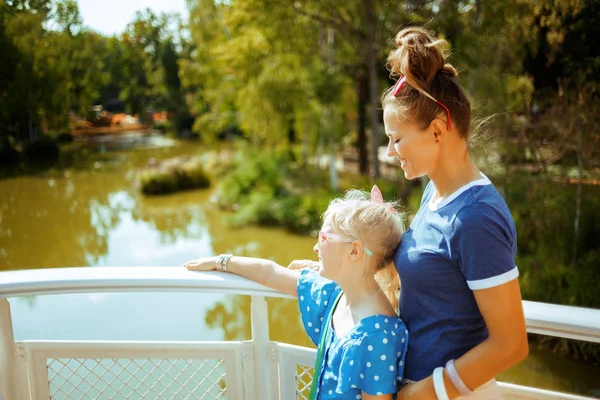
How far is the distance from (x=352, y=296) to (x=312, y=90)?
8426 mm

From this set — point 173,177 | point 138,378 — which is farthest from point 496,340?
point 173,177

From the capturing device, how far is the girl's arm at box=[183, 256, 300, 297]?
1177 millimetres

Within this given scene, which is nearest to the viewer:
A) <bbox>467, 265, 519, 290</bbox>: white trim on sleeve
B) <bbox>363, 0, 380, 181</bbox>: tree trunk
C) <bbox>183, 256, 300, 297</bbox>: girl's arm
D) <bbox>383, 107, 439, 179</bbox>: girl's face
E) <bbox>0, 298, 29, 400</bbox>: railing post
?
<bbox>467, 265, 519, 290</bbox>: white trim on sleeve

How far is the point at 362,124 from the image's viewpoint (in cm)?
1102

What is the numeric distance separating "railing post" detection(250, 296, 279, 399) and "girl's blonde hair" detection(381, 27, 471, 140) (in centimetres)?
56

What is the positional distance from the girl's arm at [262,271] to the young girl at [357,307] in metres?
0.07

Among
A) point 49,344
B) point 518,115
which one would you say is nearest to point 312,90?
point 518,115

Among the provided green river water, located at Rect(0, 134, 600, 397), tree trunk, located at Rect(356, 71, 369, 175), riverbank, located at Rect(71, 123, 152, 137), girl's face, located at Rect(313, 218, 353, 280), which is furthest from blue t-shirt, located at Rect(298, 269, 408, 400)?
tree trunk, located at Rect(356, 71, 369, 175)

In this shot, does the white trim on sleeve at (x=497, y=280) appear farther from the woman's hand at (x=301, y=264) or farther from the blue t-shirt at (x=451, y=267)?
the woman's hand at (x=301, y=264)

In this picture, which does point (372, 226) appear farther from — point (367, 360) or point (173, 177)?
point (173, 177)

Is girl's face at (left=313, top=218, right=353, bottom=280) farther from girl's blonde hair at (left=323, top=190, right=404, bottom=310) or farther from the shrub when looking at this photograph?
the shrub

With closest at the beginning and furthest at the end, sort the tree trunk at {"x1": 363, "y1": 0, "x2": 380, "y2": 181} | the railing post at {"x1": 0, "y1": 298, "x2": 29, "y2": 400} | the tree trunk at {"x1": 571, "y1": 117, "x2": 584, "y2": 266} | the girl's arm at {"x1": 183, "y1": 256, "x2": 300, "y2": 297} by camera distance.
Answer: the girl's arm at {"x1": 183, "y1": 256, "x2": 300, "y2": 297}, the railing post at {"x1": 0, "y1": 298, "x2": 29, "y2": 400}, the tree trunk at {"x1": 571, "y1": 117, "x2": 584, "y2": 266}, the tree trunk at {"x1": 363, "y1": 0, "x2": 380, "y2": 181}

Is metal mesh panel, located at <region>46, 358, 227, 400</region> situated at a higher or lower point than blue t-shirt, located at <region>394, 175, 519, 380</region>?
lower

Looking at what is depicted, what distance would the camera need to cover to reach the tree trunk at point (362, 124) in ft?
34.9
